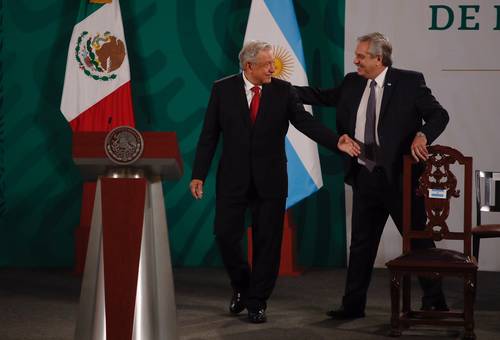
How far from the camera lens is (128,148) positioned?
327 cm

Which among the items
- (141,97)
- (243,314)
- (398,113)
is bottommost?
(243,314)

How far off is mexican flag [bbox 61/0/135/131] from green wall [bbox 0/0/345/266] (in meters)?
0.36

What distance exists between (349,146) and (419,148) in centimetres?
35

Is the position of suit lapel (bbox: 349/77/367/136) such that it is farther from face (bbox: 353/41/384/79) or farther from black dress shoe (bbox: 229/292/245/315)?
black dress shoe (bbox: 229/292/245/315)

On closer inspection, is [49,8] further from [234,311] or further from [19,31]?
[234,311]

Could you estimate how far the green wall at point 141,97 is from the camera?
7.36 m

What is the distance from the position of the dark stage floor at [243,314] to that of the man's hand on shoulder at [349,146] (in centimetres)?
89

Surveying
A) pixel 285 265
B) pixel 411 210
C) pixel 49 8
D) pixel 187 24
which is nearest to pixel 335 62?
pixel 187 24

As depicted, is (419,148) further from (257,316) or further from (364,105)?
(257,316)

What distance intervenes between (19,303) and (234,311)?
4.40 feet

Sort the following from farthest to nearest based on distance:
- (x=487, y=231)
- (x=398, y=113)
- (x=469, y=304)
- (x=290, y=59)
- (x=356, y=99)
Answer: (x=290, y=59), (x=487, y=231), (x=356, y=99), (x=398, y=113), (x=469, y=304)

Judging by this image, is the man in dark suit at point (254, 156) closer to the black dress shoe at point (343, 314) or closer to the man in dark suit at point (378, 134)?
the man in dark suit at point (378, 134)

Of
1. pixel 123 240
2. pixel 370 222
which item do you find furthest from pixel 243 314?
pixel 123 240

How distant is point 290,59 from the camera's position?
22.7 ft
